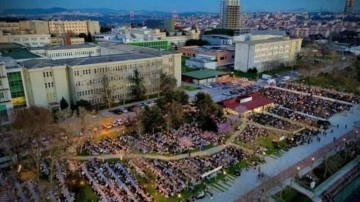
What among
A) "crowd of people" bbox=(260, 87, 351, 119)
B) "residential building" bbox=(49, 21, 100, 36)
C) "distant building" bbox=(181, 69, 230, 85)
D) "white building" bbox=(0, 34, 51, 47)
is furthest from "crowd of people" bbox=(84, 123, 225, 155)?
"residential building" bbox=(49, 21, 100, 36)

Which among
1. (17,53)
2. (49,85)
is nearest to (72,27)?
(17,53)

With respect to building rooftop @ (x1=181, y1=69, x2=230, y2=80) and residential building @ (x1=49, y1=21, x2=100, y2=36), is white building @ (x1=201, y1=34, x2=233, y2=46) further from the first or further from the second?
residential building @ (x1=49, y1=21, x2=100, y2=36)

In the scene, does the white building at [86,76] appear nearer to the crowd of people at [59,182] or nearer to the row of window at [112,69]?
the row of window at [112,69]

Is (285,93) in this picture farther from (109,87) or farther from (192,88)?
(109,87)

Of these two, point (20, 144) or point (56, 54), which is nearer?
point (20, 144)

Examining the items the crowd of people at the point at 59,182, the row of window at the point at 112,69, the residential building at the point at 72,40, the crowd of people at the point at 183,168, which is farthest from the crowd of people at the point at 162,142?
the residential building at the point at 72,40

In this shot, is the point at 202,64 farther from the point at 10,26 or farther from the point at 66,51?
the point at 10,26

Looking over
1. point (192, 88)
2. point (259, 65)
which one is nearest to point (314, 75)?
point (259, 65)
